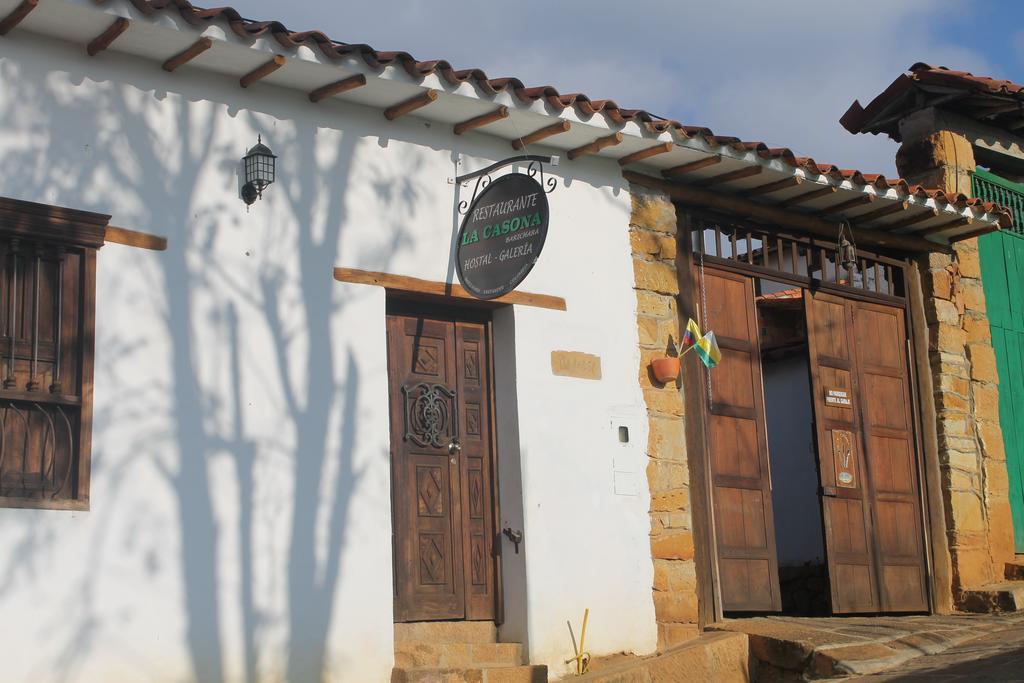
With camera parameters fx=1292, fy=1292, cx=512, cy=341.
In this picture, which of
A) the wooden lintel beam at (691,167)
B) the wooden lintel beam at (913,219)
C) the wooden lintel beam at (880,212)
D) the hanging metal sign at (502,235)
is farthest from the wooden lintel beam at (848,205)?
the hanging metal sign at (502,235)

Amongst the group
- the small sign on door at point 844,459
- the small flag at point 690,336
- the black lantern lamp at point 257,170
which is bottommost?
the small sign on door at point 844,459

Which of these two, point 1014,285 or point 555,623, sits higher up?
point 1014,285

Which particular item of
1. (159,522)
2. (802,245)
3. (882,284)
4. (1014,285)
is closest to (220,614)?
(159,522)

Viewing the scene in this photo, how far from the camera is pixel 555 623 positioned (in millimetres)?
8180

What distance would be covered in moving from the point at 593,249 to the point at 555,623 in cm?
257

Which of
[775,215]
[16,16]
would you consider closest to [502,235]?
[16,16]

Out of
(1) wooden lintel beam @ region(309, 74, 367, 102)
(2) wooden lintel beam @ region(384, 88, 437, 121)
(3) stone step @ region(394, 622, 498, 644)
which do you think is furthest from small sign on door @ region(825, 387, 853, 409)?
(1) wooden lintel beam @ region(309, 74, 367, 102)

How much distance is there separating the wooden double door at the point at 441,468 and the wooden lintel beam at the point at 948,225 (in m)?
4.63

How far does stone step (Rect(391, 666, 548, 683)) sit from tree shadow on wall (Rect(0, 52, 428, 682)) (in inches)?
18.5

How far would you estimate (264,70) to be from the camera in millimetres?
7199

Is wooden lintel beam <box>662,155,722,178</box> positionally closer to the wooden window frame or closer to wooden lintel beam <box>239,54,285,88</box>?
wooden lintel beam <box>239,54,285,88</box>

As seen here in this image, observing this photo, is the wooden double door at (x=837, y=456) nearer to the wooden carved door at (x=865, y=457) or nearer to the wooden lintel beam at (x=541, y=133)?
the wooden carved door at (x=865, y=457)

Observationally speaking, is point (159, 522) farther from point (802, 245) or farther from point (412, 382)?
point (802, 245)

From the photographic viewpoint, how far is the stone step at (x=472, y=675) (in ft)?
23.7
